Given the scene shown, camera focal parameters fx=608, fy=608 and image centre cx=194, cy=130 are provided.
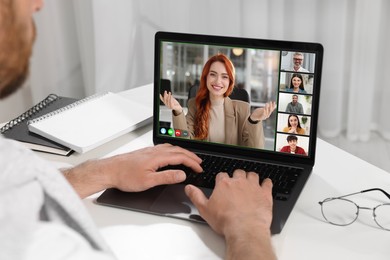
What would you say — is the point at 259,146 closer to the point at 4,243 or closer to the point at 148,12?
the point at 4,243

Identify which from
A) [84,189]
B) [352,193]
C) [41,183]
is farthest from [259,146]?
[41,183]

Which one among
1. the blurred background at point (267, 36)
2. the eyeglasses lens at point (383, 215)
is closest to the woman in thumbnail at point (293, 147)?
the eyeglasses lens at point (383, 215)

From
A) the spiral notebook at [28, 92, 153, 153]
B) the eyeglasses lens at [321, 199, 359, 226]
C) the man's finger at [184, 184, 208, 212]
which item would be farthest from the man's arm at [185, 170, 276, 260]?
the spiral notebook at [28, 92, 153, 153]

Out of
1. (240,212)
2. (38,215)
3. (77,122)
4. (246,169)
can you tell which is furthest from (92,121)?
(38,215)

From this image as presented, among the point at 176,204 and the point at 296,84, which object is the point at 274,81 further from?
the point at 176,204

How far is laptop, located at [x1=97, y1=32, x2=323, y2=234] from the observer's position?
1227 mm

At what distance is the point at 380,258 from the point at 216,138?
19.1 inches

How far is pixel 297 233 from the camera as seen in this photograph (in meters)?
1.10

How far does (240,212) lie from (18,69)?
0.50 meters

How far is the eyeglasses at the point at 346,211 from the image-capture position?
1.13m

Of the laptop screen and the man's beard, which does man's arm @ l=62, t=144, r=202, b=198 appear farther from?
the man's beard

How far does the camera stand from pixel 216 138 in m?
1.38

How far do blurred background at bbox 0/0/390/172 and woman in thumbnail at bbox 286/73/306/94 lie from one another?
1.38 meters

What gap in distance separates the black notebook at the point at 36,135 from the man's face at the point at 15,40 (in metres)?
0.68
